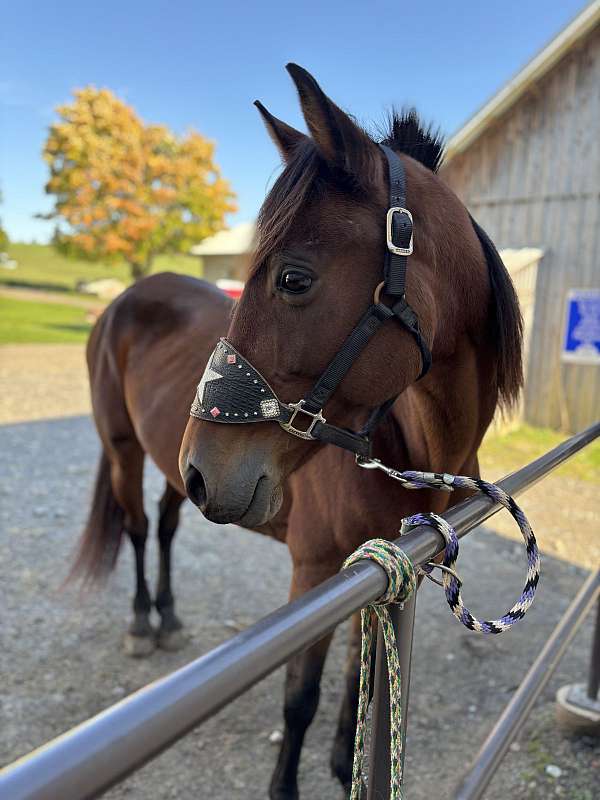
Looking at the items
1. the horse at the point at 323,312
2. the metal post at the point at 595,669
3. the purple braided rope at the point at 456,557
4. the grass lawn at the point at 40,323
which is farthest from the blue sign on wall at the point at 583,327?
the grass lawn at the point at 40,323

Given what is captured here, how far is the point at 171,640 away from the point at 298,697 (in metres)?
1.32

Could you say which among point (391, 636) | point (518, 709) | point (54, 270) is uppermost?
point (54, 270)

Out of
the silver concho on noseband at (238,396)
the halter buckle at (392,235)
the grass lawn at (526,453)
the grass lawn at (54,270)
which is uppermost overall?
the grass lawn at (54,270)

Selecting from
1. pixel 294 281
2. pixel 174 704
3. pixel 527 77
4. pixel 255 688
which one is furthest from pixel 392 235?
pixel 527 77

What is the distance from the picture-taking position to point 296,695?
6.37 feet

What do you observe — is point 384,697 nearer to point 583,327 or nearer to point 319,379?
point 319,379

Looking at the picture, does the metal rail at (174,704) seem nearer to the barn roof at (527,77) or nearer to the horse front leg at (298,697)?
the horse front leg at (298,697)

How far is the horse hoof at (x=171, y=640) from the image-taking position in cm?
303

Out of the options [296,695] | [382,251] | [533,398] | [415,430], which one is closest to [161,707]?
[382,251]

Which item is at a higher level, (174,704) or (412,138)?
(412,138)

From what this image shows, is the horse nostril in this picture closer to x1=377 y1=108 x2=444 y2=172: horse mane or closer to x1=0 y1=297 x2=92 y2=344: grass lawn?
x1=377 y1=108 x2=444 y2=172: horse mane

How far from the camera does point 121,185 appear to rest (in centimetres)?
2141

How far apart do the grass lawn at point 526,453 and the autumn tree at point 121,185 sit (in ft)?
58.0

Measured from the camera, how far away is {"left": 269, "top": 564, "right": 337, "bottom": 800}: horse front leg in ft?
6.14
